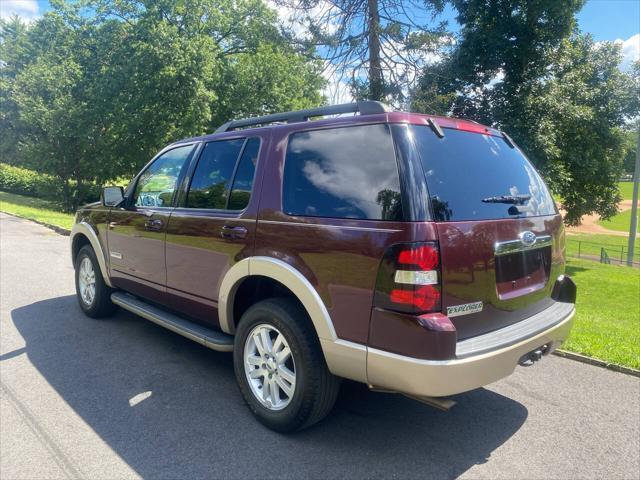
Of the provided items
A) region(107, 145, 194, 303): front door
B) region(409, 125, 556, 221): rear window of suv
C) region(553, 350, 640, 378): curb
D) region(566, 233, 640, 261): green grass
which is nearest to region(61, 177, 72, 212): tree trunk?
region(107, 145, 194, 303): front door

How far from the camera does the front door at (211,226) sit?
343 cm

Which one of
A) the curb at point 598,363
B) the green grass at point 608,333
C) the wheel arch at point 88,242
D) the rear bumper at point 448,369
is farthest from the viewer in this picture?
the wheel arch at point 88,242

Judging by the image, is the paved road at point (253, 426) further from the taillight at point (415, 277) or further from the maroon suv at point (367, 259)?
the taillight at point (415, 277)

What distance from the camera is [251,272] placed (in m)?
3.22

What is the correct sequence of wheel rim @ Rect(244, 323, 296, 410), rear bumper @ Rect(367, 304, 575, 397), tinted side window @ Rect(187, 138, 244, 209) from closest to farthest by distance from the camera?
rear bumper @ Rect(367, 304, 575, 397)
wheel rim @ Rect(244, 323, 296, 410)
tinted side window @ Rect(187, 138, 244, 209)

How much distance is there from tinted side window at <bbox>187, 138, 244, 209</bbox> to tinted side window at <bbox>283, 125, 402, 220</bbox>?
0.66 metres

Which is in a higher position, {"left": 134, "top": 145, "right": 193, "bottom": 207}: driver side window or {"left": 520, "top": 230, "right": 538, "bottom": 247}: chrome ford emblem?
{"left": 134, "top": 145, "right": 193, "bottom": 207}: driver side window

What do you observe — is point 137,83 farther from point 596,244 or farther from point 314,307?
point 596,244

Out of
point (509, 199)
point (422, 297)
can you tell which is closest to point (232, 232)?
point (422, 297)

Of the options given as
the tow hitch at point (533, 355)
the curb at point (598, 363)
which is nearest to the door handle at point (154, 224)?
the tow hitch at point (533, 355)

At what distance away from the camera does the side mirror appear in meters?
4.85

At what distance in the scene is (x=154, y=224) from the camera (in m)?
4.25

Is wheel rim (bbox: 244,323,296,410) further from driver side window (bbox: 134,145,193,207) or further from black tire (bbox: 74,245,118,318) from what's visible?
black tire (bbox: 74,245,118,318)

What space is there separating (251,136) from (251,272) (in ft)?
3.55
